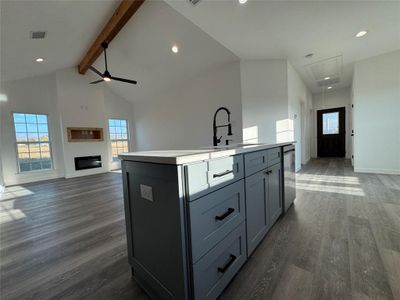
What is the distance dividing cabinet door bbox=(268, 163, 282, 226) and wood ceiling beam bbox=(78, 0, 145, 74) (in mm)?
3837

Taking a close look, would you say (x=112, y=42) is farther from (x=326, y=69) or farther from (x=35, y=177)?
(x=326, y=69)

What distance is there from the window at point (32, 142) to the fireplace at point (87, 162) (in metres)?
0.76

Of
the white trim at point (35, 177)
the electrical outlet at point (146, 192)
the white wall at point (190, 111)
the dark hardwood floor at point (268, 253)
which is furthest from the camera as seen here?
the white trim at point (35, 177)

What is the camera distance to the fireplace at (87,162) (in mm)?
5992

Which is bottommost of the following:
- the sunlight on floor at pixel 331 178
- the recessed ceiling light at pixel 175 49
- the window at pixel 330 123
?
the sunlight on floor at pixel 331 178

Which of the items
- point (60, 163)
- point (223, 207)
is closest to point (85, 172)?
point (60, 163)

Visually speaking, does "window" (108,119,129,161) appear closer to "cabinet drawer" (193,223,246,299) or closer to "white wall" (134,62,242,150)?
"white wall" (134,62,242,150)

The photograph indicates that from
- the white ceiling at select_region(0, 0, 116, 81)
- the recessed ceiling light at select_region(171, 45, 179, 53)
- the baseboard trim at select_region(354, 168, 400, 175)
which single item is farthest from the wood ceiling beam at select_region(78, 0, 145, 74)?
the baseboard trim at select_region(354, 168, 400, 175)

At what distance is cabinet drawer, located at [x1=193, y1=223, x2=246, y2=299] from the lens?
3.16 feet

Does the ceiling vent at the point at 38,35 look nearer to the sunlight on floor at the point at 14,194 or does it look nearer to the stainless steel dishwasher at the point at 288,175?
the sunlight on floor at the point at 14,194

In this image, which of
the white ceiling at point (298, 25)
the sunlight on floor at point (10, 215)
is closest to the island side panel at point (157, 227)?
the sunlight on floor at point (10, 215)

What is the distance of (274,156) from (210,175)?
1.13 meters

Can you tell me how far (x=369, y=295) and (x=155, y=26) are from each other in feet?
16.2

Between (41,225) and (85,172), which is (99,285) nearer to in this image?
(41,225)
